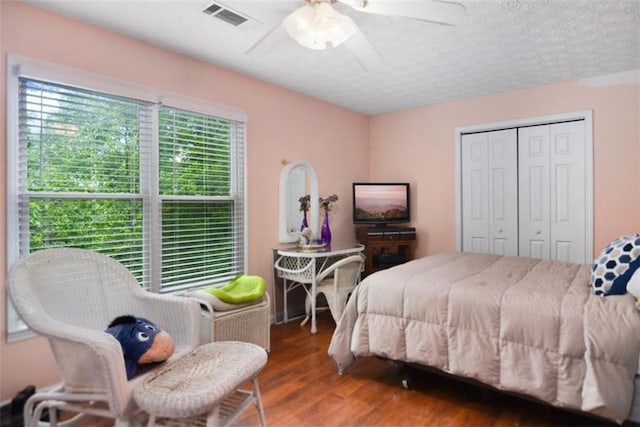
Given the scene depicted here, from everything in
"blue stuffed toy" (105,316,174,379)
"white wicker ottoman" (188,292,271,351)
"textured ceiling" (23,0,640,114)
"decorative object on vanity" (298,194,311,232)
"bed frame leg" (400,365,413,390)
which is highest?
"textured ceiling" (23,0,640,114)

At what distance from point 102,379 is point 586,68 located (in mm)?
4191

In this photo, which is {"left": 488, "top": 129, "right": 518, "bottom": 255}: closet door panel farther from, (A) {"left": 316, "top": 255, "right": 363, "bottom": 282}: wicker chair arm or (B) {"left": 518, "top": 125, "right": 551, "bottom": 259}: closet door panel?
(A) {"left": 316, "top": 255, "right": 363, "bottom": 282}: wicker chair arm

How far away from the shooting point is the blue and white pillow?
193cm

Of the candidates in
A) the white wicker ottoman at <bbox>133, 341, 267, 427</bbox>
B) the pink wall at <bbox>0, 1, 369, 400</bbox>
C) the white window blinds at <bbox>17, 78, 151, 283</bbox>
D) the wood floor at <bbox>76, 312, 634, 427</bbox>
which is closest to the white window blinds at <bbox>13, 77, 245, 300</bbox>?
the white window blinds at <bbox>17, 78, 151, 283</bbox>

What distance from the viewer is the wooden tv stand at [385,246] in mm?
4215

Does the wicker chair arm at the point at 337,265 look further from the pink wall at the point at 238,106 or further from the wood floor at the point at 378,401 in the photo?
the wood floor at the point at 378,401

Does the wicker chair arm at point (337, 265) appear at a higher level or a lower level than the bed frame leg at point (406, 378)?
higher

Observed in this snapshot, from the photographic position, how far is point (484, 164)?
412cm

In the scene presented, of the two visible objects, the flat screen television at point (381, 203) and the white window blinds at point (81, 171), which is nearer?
the white window blinds at point (81, 171)

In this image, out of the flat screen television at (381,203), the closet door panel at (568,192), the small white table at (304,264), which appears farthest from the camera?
the flat screen television at (381,203)

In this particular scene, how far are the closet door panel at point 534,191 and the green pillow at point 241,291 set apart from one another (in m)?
2.87

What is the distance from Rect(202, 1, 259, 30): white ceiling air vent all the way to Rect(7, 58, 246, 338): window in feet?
2.65

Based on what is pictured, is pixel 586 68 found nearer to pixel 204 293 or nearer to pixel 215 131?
pixel 215 131

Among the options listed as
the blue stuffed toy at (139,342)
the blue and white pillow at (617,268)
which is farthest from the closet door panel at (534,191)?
A: the blue stuffed toy at (139,342)
